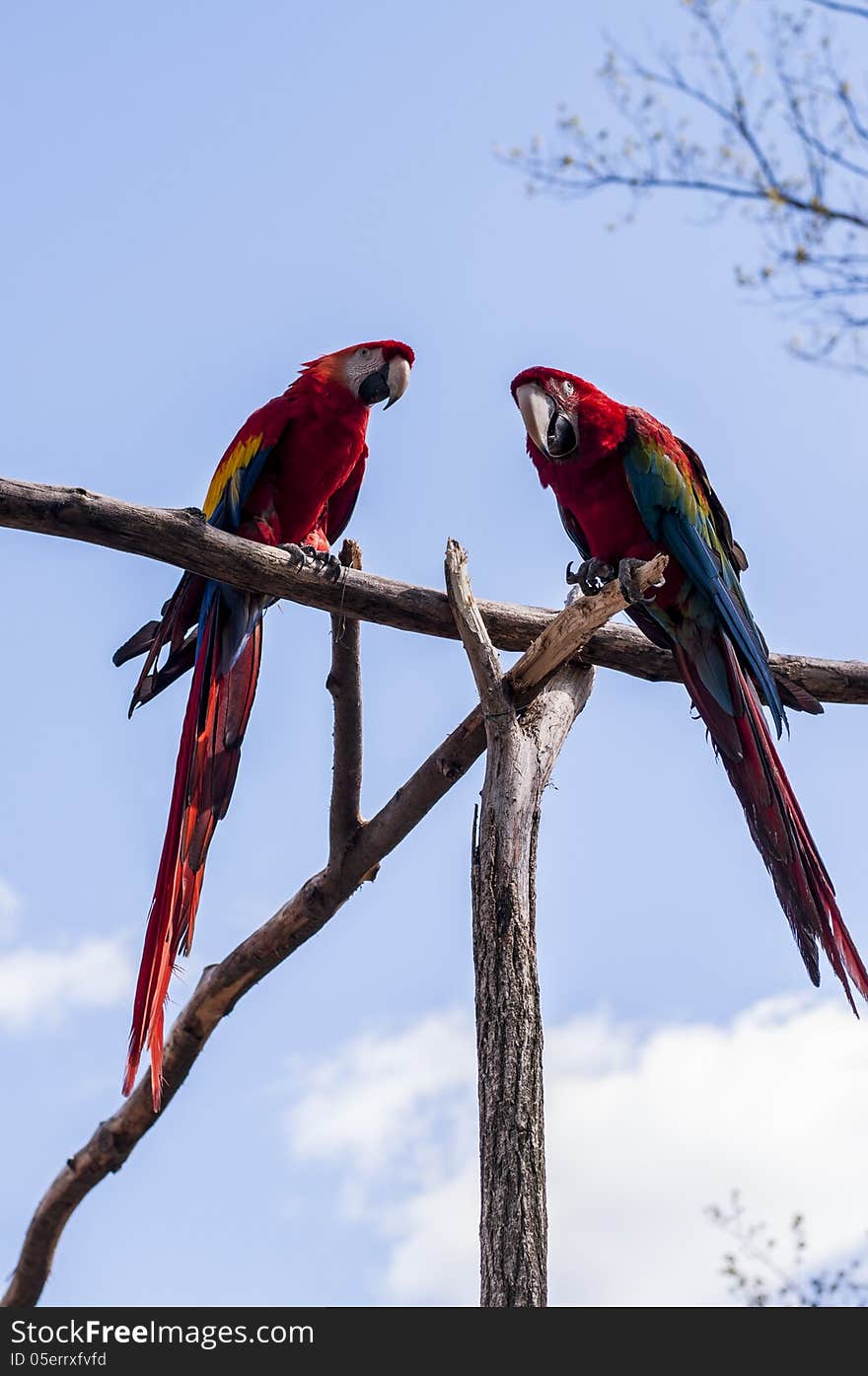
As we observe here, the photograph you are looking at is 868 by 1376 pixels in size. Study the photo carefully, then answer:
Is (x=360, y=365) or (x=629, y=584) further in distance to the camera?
(x=360, y=365)

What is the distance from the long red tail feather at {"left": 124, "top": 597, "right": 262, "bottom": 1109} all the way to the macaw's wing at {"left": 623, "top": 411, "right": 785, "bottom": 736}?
124cm

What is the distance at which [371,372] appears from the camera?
13.0 feet

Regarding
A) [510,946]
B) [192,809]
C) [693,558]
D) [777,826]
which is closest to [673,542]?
[693,558]

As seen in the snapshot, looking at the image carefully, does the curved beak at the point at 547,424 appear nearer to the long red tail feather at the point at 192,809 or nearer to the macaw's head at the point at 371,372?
the macaw's head at the point at 371,372

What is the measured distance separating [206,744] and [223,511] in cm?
92

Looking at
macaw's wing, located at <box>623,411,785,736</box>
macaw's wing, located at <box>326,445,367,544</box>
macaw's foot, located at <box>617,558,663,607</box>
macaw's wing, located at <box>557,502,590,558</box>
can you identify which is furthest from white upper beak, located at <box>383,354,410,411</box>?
macaw's foot, located at <box>617,558,663,607</box>

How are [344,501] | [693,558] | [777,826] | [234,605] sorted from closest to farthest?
[777,826] < [693,558] < [234,605] < [344,501]

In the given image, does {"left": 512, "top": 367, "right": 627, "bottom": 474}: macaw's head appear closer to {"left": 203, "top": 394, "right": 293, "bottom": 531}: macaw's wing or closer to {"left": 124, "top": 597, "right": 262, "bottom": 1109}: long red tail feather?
{"left": 203, "top": 394, "right": 293, "bottom": 531}: macaw's wing

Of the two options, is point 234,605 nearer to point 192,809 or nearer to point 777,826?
point 192,809

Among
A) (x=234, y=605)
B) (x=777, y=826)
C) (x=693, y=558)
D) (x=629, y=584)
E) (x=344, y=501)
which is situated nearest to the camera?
(x=629, y=584)

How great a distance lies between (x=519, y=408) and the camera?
3.56 metres

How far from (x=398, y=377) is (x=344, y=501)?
19.1 inches
